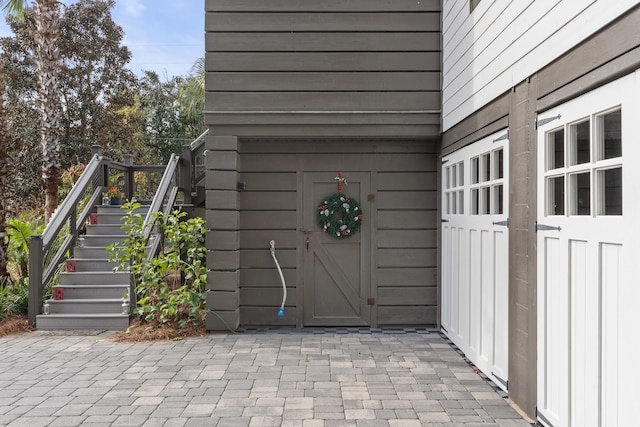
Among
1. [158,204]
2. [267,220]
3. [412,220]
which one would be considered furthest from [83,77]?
[412,220]

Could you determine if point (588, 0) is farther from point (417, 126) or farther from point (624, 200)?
point (417, 126)

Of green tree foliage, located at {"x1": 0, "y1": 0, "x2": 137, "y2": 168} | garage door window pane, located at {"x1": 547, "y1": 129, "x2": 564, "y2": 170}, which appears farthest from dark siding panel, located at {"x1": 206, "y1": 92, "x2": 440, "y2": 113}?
green tree foliage, located at {"x1": 0, "y1": 0, "x2": 137, "y2": 168}

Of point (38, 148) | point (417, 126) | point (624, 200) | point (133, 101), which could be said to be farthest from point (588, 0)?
point (133, 101)

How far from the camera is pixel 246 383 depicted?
11.4ft

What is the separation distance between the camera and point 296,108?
4.88m

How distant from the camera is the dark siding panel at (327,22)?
4.88 m

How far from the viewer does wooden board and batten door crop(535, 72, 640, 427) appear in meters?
1.93

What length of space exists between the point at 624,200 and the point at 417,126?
3057mm

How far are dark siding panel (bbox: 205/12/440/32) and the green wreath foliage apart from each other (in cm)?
170

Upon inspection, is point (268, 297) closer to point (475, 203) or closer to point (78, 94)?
point (475, 203)

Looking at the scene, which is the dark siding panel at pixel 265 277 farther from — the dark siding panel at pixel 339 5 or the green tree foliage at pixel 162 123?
the green tree foliage at pixel 162 123

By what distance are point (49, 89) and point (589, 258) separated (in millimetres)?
10110

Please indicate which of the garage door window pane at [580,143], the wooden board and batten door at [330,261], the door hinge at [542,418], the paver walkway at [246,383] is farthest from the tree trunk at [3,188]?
the garage door window pane at [580,143]

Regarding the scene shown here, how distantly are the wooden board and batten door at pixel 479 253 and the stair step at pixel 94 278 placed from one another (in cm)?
365
